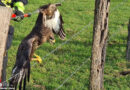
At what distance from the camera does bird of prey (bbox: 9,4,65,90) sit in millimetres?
2846

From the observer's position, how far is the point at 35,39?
2.96m

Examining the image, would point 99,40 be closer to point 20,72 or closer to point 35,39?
point 35,39

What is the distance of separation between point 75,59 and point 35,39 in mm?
3826

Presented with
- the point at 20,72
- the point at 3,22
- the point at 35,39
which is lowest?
the point at 20,72

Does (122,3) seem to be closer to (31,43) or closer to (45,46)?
(45,46)

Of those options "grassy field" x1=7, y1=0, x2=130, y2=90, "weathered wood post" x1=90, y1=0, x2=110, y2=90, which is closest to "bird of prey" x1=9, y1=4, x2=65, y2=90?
"weathered wood post" x1=90, y1=0, x2=110, y2=90

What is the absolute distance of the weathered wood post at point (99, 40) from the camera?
4.24 m

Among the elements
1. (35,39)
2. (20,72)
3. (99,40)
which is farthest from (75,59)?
(20,72)

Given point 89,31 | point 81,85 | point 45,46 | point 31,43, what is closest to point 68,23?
point 89,31

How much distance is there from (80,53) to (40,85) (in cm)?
184

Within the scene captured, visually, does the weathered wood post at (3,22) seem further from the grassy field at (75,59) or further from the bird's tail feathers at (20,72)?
the grassy field at (75,59)

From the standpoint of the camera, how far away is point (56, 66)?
6.33m

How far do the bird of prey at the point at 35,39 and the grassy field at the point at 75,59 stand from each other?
5.78 ft

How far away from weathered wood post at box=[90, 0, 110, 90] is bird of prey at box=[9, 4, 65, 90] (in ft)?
3.48
